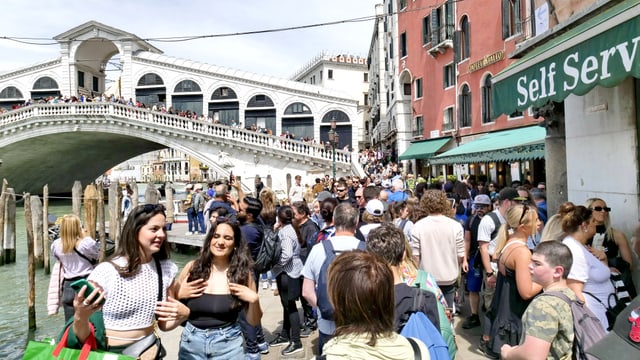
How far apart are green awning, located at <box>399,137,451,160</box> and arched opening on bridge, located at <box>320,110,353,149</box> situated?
28.7 ft

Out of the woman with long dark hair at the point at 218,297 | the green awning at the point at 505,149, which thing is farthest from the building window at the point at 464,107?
the woman with long dark hair at the point at 218,297

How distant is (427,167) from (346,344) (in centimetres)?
2159

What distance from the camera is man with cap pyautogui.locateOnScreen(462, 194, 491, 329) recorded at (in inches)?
193

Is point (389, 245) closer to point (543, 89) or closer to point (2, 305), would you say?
point (543, 89)

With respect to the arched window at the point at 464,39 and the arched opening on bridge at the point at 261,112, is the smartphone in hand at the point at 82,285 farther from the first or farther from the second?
the arched opening on bridge at the point at 261,112

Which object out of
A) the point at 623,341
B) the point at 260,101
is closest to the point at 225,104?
the point at 260,101

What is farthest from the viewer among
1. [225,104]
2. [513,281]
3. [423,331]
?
[225,104]

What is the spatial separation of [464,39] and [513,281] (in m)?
16.7

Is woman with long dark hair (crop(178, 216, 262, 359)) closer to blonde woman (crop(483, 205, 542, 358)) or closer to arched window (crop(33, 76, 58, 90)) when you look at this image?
blonde woman (crop(483, 205, 542, 358))

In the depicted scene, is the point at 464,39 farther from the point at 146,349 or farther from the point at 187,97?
the point at 187,97

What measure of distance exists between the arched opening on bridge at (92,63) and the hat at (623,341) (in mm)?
33473

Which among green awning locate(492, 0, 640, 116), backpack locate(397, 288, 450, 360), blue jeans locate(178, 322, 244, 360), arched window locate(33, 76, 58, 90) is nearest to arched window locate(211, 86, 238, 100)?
arched window locate(33, 76, 58, 90)

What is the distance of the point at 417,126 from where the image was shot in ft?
73.8

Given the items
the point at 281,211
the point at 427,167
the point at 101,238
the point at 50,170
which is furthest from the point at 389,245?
the point at 50,170
